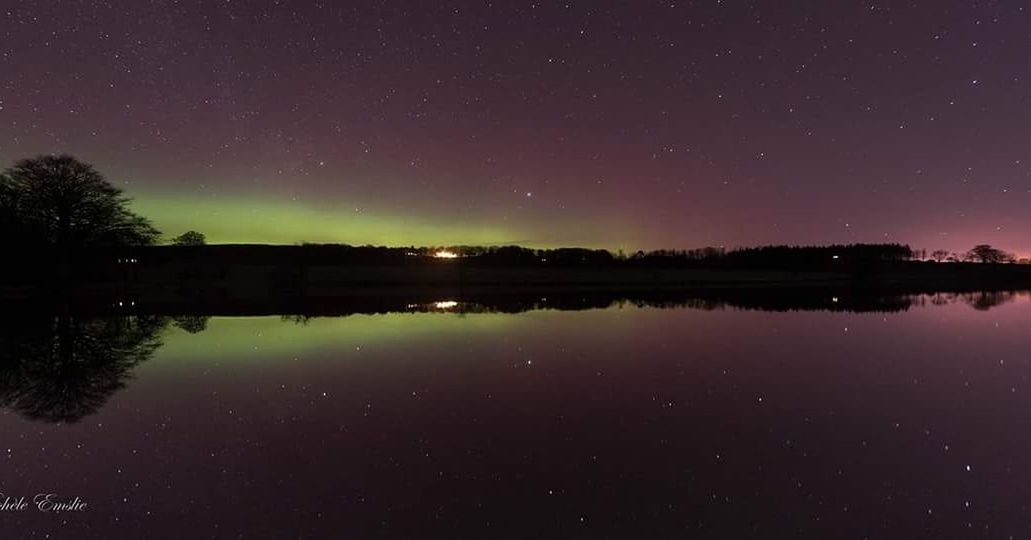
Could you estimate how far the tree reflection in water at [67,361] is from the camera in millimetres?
11102

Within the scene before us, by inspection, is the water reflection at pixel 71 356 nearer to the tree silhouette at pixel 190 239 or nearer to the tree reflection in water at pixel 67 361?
the tree reflection in water at pixel 67 361

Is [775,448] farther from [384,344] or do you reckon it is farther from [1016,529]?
[384,344]

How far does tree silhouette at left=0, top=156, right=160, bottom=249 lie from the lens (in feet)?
168

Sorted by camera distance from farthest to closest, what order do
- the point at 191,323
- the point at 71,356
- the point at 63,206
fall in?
the point at 63,206
the point at 191,323
the point at 71,356

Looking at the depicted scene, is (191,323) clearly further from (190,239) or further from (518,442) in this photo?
(190,239)

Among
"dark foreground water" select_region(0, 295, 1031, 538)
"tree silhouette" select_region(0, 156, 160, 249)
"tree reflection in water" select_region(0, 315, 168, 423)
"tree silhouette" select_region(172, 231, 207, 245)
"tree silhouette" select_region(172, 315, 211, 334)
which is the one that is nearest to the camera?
"dark foreground water" select_region(0, 295, 1031, 538)

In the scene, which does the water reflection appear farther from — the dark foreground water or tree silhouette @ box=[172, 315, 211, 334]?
the dark foreground water

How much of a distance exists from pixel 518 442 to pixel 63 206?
60.1m

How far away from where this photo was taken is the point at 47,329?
23.5m

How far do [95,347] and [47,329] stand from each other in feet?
23.8

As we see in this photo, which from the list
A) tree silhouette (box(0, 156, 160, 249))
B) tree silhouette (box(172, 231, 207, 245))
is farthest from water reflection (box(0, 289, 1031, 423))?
tree silhouette (box(172, 231, 207, 245))

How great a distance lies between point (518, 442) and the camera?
8617 mm

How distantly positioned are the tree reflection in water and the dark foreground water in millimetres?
103

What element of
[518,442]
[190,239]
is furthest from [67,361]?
[190,239]
